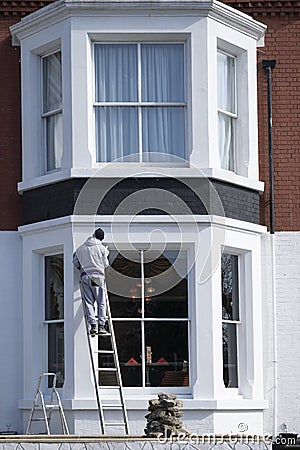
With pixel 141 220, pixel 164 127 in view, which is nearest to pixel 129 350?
pixel 141 220

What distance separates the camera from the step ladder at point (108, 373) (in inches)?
576

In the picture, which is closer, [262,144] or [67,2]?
[67,2]

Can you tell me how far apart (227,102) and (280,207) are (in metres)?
1.75

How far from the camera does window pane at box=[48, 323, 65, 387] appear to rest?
15.8 meters

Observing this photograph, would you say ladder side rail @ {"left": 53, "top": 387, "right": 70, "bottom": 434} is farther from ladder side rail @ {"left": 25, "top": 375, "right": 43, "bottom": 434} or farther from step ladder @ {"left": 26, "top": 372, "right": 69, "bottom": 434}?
ladder side rail @ {"left": 25, "top": 375, "right": 43, "bottom": 434}

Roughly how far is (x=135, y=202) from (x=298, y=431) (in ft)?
13.4

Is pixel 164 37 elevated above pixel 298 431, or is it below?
above

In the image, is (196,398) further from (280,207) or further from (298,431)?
(280,207)

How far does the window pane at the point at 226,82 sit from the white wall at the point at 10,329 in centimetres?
361

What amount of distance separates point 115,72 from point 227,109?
1.77 metres

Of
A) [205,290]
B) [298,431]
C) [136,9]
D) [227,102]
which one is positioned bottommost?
[298,431]

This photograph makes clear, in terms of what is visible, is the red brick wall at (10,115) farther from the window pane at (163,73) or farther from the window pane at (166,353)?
the window pane at (166,353)

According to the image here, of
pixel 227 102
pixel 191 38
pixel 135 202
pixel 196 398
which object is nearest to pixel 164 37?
pixel 191 38

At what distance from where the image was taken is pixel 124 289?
15688 millimetres
